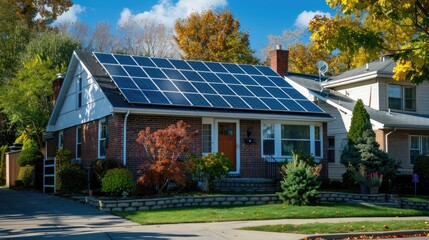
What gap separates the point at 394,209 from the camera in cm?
1998

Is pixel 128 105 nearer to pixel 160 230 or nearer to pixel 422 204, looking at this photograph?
pixel 160 230

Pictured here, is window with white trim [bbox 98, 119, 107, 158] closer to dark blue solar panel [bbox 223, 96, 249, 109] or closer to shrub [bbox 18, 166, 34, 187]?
shrub [bbox 18, 166, 34, 187]

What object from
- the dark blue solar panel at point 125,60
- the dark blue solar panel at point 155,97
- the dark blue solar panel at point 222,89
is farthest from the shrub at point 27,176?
Answer: the dark blue solar panel at point 222,89

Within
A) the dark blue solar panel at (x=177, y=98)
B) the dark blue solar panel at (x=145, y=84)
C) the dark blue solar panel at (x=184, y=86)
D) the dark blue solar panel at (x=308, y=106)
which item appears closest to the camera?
the dark blue solar panel at (x=177, y=98)

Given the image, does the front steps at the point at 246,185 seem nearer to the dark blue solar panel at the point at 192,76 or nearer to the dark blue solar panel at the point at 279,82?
the dark blue solar panel at the point at 192,76

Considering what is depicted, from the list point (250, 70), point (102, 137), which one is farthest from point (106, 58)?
point (250, 70)

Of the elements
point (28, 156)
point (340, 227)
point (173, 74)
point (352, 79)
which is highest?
point (352, 79)

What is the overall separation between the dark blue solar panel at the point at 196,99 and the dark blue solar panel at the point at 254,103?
80.3 inches

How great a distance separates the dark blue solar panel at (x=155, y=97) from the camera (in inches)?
871

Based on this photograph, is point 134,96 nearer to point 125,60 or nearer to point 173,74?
point 173,74

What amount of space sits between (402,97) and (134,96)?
14.8 m

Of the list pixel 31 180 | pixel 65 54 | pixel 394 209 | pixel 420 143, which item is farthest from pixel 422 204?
pixel 65 54

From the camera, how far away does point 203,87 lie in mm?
24766

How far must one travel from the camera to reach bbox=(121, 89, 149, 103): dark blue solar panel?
21641 millimetres
